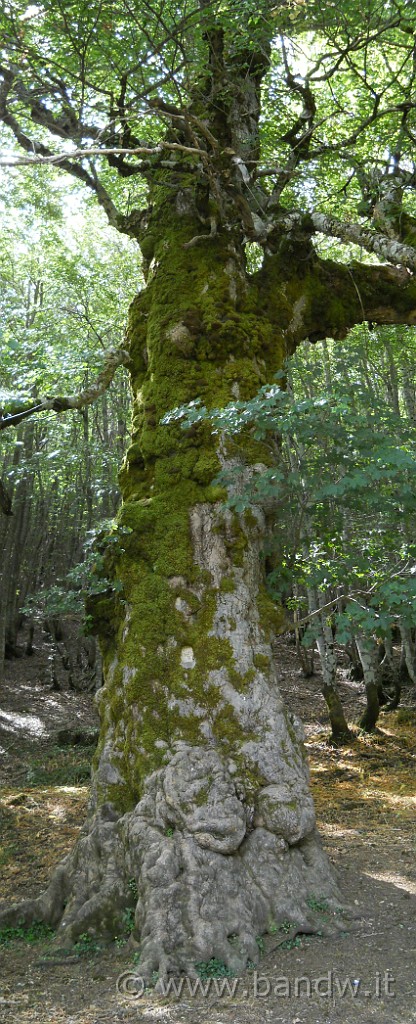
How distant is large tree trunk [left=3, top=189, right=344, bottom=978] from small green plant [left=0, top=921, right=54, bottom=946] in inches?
2.8

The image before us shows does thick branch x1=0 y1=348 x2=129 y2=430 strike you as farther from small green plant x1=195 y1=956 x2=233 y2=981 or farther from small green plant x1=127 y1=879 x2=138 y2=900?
small green plant x1=195 y1=956 x2=233 y2=981

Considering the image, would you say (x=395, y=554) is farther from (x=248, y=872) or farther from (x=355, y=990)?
(x=355, y=990)

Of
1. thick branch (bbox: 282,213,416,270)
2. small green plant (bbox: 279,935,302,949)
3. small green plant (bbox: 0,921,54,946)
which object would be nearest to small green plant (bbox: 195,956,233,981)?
small green plant (bbox: 279,935,302,949)

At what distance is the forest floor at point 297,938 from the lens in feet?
11.5

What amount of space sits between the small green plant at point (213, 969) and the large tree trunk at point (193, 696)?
0.10ft

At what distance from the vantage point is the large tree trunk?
412cm

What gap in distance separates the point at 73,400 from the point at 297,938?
437cm

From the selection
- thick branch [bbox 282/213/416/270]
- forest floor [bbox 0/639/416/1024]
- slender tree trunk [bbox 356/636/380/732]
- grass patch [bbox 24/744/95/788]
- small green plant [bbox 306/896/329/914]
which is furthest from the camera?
slender tree trunk [bbox 356/636/380/732]

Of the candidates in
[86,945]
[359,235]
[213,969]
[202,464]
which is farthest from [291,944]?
[359,235]

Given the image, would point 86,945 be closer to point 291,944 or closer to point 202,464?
point 291,944

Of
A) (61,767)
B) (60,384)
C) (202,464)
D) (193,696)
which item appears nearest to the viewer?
(193,696)

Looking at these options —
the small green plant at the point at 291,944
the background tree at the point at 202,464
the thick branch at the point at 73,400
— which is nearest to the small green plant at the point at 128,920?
the background tree at the point at 202,464

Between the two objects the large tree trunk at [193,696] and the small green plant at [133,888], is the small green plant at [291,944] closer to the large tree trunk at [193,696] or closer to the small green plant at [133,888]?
the large tree trunk at [193,696]

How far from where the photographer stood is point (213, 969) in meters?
3.76
